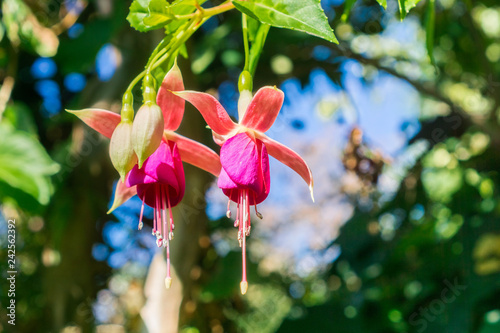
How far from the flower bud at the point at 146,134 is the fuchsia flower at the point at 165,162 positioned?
1.2 inches

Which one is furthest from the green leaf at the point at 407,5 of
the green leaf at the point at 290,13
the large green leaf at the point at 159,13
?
the large green leaf at the point at 159,13

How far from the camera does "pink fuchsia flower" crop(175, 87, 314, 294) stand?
18.0 inches

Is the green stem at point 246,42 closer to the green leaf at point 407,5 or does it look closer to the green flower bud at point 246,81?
the green flower bud at point 246,81

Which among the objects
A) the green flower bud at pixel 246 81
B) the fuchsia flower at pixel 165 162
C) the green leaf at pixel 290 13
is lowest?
the fuchsia flower at pixel 165 162

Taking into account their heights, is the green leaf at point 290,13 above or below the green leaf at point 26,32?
above

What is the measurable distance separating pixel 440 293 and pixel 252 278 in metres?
0.89

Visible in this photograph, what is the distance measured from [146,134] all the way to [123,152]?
0.03 meters

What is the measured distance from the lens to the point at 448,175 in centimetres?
165

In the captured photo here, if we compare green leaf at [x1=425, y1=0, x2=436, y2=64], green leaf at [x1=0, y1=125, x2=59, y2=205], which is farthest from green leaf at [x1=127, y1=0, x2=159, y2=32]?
green leaf at [x1=0, y1=125, x2=59, y2=205]

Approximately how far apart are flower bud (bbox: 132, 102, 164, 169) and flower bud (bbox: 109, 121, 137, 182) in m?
0.01

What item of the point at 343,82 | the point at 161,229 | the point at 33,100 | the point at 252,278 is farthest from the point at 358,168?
the point at 33,100

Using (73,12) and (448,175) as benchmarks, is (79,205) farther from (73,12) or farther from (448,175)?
(448,175)

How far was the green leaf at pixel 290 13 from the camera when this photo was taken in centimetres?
42

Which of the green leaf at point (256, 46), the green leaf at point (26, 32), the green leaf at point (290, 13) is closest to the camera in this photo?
the green leaf at point (290, 13)
